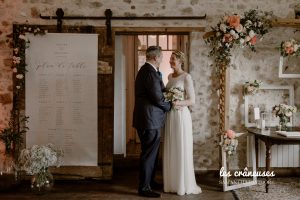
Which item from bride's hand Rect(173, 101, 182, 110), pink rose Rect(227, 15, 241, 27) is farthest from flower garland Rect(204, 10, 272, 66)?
bride's hand Rect(173, 101, 182, 110)

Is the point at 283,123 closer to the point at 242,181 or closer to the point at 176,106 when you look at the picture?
the point at 242,181

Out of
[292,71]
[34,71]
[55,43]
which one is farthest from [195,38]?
[34,71]

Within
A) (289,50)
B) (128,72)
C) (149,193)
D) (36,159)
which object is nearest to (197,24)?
(289,50)

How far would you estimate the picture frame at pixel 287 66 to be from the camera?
19.1 ft

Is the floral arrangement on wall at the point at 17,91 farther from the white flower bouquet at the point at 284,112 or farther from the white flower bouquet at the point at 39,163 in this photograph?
the white flower bouquet at the point at 284,112

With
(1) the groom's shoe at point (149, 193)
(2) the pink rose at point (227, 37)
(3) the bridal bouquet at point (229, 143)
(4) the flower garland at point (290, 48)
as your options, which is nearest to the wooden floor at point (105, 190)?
(1) the groom's shoe at point (149, 193)

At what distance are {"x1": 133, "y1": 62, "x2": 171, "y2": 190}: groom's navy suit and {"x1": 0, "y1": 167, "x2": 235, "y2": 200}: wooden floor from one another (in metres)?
0.43

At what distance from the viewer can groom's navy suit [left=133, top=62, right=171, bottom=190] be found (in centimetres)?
475

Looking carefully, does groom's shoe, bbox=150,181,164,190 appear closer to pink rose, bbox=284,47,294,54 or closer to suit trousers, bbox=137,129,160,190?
suit trousers, bbox=137,129,160,190

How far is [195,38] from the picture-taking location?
19.3 feet

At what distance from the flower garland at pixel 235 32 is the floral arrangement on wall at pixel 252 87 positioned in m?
0.53

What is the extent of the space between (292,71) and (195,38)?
1532 millimetres

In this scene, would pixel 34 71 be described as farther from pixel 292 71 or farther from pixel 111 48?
pixel 292 71

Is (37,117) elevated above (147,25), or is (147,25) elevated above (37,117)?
(147,25)
